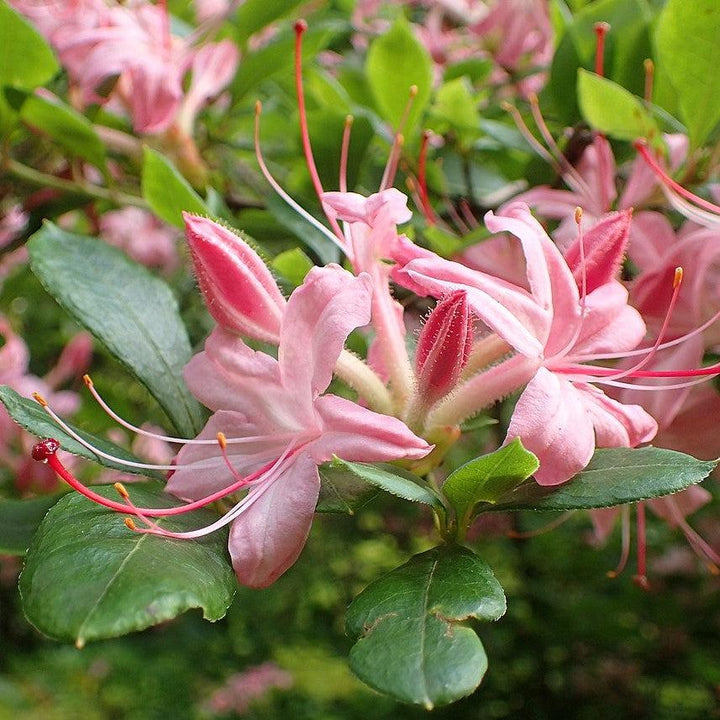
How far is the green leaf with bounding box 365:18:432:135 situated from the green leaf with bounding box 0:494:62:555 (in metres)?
0.55

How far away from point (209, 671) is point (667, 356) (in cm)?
291

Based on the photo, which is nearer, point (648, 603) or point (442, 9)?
point (442, 9)

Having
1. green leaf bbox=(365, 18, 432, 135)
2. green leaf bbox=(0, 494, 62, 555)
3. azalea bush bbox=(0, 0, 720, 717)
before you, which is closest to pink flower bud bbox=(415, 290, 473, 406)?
azalea bush bbox=(0, 0, 720, 717)

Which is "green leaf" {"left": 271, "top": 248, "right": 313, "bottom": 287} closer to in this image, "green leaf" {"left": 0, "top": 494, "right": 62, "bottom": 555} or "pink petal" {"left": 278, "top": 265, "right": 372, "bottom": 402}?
"pink petal" {"left": 278, "top": 265, "right": 372, "bottom": 402}

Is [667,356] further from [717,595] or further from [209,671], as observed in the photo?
[209,671]

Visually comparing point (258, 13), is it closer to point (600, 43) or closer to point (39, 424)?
point (600, 43)

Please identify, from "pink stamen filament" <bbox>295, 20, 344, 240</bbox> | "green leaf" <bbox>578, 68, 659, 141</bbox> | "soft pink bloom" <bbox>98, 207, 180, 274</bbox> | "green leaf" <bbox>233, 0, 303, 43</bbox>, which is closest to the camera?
"pink stamen filament" <bbox>295, 20, 344, 240</bbox>

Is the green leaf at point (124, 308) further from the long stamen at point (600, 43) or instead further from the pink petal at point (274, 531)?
the long stamen at point (600, 43)

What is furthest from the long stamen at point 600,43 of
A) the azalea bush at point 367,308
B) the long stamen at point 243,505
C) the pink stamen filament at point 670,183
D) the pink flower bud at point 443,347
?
the long stamen at point 243,505

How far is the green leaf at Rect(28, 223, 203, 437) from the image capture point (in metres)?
0.69

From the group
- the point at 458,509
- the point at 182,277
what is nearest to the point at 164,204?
the point at 458,509

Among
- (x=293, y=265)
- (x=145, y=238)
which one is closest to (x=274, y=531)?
(x=293, y=265)

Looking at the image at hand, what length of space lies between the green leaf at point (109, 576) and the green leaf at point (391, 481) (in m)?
0.10

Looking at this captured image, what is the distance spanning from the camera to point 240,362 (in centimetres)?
61
